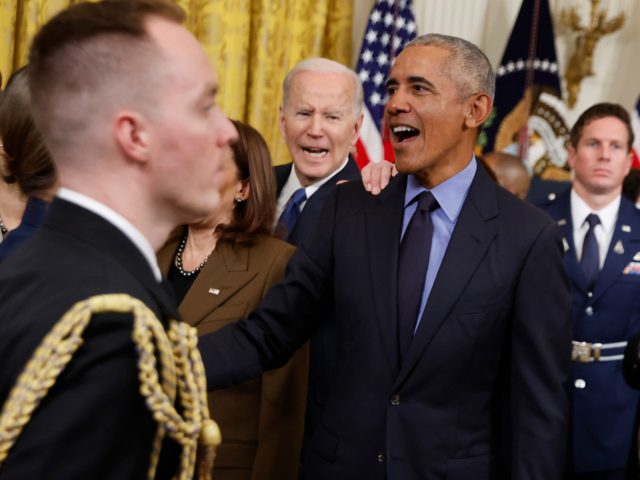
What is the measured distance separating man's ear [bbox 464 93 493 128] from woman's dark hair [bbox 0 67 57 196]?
101cm

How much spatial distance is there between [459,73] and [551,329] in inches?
26.6

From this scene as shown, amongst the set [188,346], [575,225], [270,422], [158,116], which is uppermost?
[158,116]

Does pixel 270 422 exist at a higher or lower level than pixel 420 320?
lower

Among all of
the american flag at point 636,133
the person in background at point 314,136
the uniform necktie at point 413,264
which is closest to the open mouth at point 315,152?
the person in background at point 314,136

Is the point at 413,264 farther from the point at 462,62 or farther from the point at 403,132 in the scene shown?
the point at 462,62

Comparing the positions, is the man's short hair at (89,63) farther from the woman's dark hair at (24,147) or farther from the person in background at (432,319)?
the person in background at (432,319)

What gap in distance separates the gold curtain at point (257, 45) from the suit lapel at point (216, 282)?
3.04 m

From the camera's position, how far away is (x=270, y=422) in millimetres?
2570

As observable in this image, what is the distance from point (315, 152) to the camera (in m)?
3.38

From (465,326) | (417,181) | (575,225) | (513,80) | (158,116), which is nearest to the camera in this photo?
(158,116)

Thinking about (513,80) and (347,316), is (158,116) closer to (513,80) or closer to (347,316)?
(347,316)

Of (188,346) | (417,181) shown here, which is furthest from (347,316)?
(188,346)

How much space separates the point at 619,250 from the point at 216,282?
6.13 feet

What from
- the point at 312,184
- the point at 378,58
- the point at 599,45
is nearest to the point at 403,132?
the point at 312,184
